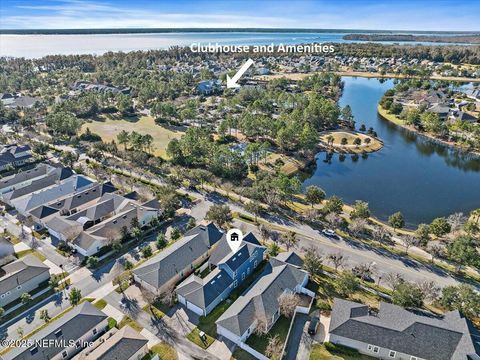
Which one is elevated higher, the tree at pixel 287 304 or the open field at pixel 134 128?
the open field at pixel 134 128

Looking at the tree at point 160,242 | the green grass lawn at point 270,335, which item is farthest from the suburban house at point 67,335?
the green grass lawn at point 270,335

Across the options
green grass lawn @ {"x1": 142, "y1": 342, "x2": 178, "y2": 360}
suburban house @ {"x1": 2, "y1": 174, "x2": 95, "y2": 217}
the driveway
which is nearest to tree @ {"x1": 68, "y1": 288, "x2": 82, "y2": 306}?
green grass lawn @ {"x1": 142, "y1": 342, "x2": 178, "y2": 360}

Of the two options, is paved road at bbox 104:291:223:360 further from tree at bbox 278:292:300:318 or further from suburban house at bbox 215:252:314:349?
tree at bbox 278:292:300:318

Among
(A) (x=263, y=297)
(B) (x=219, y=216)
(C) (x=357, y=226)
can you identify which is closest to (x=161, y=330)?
(A) (x=263, y=297)

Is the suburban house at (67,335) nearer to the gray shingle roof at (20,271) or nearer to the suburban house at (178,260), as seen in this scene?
the suburban house at (178,260)

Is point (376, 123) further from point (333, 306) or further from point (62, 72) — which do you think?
point (62, 72)

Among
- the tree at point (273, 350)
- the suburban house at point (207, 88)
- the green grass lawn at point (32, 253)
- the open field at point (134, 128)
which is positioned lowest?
the green grass lawn at point (32, 253)

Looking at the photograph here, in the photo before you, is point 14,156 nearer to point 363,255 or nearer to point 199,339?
point 199,339
